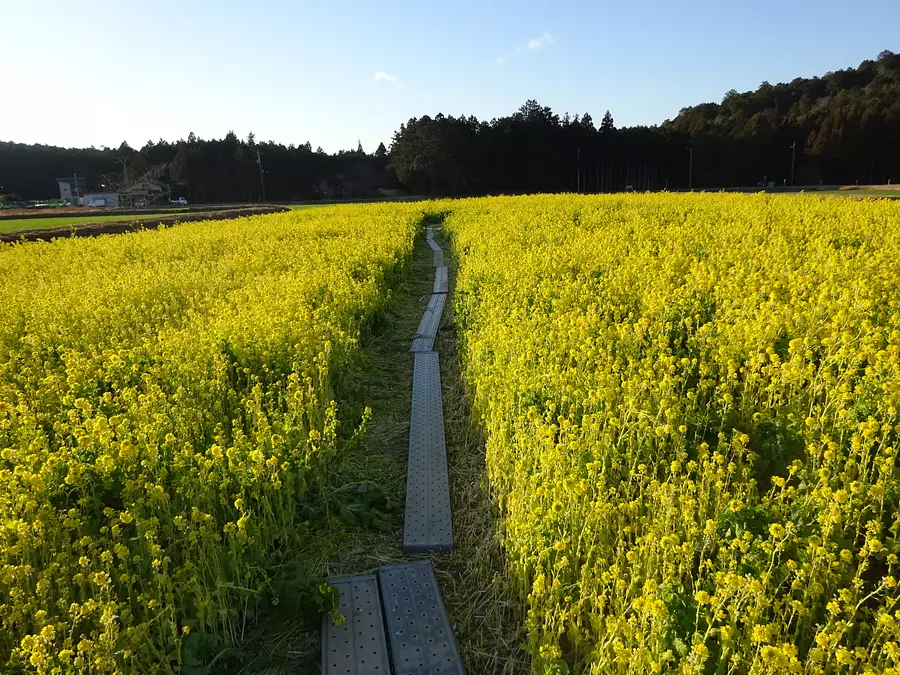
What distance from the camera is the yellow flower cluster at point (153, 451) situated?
2.56 meters

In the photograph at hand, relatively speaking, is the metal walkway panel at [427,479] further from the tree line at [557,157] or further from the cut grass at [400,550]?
the tree line at [557,157]

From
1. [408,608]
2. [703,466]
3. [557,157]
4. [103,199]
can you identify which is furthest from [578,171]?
[408,608]

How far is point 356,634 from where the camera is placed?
3.05 metres

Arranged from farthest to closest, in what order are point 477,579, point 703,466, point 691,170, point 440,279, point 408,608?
point 691,170 → point 440,279 → point 477,579 → point 408,608 → point 703,466

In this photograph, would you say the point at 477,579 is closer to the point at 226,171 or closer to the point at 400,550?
the point at 400,550

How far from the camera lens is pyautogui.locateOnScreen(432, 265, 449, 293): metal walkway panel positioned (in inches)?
484

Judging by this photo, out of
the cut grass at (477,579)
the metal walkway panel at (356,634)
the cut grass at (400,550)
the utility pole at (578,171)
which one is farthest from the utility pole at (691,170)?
the metal walkway panel at (356,634)

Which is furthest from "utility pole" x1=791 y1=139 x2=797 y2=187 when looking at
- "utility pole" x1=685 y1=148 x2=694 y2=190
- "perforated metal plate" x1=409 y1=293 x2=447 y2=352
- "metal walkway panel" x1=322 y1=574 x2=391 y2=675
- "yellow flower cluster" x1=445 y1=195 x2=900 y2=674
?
"metal walkway panel" x1=322 y1=574 x2=391 y2=675

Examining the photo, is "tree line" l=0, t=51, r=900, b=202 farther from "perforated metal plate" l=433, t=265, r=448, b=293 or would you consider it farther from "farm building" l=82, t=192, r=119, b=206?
"perforated metal plate" l=433, t=265, r=448, b=293

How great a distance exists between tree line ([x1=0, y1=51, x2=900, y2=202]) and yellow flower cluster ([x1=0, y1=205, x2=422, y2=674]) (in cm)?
6695

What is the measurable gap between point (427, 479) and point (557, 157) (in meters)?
81.9

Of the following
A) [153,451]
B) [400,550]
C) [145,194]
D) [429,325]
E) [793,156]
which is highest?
[793,156]

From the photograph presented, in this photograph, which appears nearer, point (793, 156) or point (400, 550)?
point (400, 550)

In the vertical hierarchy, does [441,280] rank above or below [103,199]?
below
